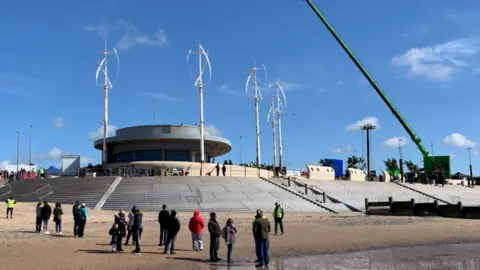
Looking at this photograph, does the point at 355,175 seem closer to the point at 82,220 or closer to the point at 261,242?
the point at 82,220

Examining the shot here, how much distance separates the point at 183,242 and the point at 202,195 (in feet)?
60.3

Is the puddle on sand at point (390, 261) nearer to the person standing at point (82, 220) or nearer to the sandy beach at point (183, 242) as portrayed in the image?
the sandy beach at point (183, 242)

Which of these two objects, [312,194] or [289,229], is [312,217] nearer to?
[289,229]

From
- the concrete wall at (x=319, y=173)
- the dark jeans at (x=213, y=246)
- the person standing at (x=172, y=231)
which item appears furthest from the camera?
the concrete wall at (x=319, y=173)

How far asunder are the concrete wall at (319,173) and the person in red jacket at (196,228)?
38.1 m

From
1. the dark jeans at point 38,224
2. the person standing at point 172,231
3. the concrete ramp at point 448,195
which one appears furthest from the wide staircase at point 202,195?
the concrete ramp at point 448,195

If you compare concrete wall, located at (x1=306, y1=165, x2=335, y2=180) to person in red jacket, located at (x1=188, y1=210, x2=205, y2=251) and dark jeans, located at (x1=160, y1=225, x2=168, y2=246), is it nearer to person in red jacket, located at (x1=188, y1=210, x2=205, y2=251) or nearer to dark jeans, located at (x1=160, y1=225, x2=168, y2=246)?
dark jeans, located at (x1=160, y1=225, x2=168, y2=246)

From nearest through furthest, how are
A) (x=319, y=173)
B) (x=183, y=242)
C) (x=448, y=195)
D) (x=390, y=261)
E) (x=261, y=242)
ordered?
(x=261, y=242) < (x=390, y=261) < (x=183, y=242) < (x=448, y=195) < (x=319, y=173)

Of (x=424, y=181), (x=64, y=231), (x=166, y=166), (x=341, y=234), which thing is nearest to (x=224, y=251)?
(x=341, y=234)

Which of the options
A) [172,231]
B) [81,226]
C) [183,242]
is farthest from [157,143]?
[172,231]

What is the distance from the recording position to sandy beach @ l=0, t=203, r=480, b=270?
45.0 feet

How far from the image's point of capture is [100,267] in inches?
507

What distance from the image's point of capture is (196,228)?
1568 cm

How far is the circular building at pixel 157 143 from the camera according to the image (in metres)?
56.6
